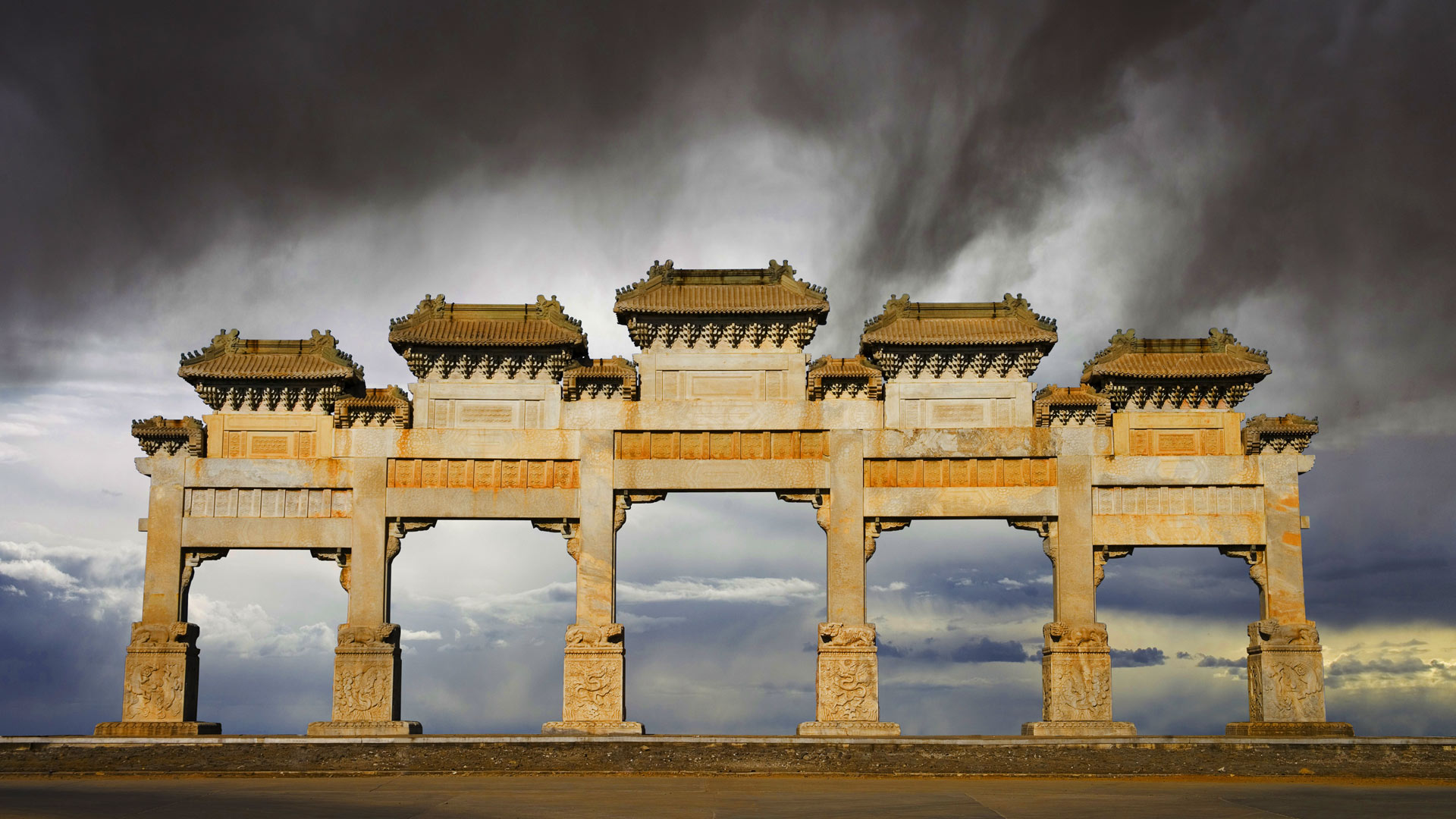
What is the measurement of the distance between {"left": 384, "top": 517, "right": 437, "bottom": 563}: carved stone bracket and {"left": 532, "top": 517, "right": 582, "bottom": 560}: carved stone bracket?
80.1 inches

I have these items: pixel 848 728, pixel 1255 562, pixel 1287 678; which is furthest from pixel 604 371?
pixel 1287 678

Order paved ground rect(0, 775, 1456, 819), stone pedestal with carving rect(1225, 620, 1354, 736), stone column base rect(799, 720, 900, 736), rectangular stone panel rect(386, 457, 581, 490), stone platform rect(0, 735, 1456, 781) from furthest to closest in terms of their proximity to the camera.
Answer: rectangular stone panel rect(386, 457, 581, 490)
stone pedestal with carving rect(1225, 620, 1354, 736)
stone column base rect(799, 720, 900, 736)
stone platform rect(0, 735, 1456, 781)
paved ground rect(0, 775, 1456, 819)

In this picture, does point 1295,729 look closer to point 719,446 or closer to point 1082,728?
point 1082,728

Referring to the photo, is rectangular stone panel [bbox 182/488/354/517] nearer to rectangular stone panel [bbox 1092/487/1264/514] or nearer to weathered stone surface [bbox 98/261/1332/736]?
weathered stone surface [bbox 98/261/1332/736]

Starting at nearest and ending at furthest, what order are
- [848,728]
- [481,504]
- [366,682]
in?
[848,728], [366,682], [481,504]

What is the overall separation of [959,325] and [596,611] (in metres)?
8.49

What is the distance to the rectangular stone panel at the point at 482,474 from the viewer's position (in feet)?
79.2

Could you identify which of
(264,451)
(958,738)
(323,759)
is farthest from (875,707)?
(264,451)

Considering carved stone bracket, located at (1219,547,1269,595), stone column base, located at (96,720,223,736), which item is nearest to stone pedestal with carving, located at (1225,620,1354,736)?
carved stone bracket, located at (1219,547,1269,595)

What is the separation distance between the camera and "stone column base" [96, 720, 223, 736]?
22.8m

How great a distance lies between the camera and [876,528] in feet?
78.1

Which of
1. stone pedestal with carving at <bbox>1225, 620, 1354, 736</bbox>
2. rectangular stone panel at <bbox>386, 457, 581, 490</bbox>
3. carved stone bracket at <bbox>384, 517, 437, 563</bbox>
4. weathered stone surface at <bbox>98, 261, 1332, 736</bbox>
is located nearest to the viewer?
stone pedestal with carving at <bbox>1225, 620, 1354, 736</bbox>

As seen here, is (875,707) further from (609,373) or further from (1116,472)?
(609,373)

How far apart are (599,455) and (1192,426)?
36.3 ft
